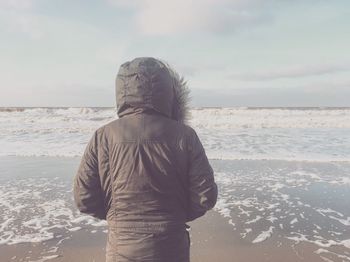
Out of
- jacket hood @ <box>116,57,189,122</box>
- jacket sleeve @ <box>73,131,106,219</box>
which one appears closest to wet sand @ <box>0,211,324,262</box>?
jacket sleeve @ <box>73,131,106,219</box>

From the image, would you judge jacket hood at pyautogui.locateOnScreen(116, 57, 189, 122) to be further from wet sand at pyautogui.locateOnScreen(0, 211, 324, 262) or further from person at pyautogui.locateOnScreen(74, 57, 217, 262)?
wet sand at pyautogui.locateOnScreen(0, 211, 324, 262)

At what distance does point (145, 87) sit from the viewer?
2.26m

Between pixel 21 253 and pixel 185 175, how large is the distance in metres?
3.43

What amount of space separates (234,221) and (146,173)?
14.0 feet

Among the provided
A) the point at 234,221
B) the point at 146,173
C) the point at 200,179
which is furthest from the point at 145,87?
the point at 234,221

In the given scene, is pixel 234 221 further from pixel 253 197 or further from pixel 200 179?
pixel 200 179

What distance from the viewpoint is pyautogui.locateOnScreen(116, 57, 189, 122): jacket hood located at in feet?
7.41

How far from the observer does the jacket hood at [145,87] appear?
2.26m

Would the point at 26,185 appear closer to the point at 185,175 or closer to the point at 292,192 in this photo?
the point at 292,192

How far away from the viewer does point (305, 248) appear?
5008 millimetres

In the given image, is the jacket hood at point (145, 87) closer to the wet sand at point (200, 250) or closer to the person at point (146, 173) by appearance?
the person at point (146, 173)

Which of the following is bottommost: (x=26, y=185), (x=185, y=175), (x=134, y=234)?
(x=26, y=185)

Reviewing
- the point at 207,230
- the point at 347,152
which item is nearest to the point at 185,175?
the point at 207,230

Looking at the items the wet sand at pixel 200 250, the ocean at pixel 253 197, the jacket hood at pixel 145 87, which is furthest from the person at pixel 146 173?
the ocean at pixel 253 197
